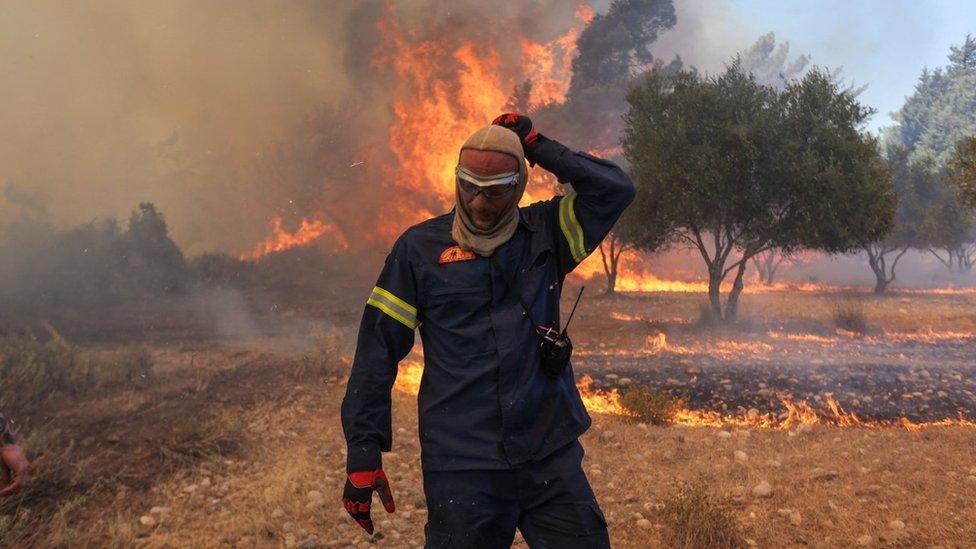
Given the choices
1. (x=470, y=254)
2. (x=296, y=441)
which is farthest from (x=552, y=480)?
(x=296, y=441)

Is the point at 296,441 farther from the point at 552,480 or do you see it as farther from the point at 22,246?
the point at 22,246

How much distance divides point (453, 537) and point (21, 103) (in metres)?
23.4

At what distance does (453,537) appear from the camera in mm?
2627

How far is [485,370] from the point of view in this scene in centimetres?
271

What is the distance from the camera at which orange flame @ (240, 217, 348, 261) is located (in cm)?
2556

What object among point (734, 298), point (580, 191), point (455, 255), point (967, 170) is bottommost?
point (734, 298)

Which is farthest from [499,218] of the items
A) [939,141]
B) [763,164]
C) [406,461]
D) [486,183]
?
[939,141]

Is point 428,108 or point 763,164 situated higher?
point 428,108

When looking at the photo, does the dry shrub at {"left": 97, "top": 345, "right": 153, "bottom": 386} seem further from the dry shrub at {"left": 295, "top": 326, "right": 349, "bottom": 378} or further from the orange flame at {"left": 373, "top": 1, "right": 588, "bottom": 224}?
the orange flame at {"left": 373, "top": 1, "right": 588, "bottom": 224}

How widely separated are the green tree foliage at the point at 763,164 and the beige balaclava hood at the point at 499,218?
44.9 feet

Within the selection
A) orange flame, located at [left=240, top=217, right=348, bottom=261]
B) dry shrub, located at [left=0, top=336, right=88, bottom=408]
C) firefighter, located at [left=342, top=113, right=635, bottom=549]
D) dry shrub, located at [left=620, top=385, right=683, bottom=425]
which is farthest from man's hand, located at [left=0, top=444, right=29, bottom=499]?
orange flame, located at [left=240, top=217, right=348, bottom=261]

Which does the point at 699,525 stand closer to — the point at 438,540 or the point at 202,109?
the point at 438,540

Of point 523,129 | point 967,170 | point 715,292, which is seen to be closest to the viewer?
point 523,129

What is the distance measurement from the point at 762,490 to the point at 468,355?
3607 millimetres
